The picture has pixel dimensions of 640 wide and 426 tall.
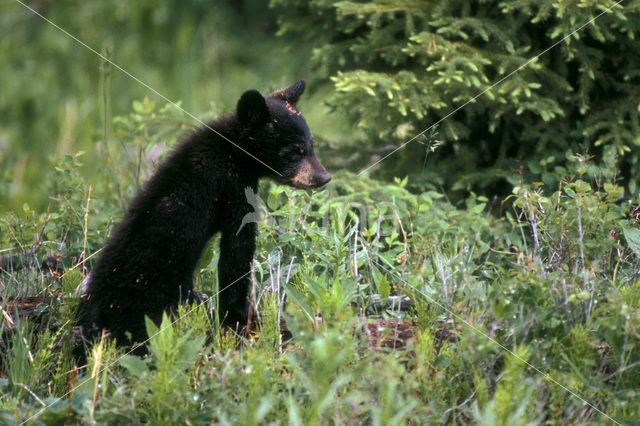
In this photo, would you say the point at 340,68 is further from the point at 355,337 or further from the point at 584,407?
the point at 584,407

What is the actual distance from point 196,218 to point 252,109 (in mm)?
672

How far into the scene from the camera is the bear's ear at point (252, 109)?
11.0 feet

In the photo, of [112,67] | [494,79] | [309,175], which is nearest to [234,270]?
[309,175]

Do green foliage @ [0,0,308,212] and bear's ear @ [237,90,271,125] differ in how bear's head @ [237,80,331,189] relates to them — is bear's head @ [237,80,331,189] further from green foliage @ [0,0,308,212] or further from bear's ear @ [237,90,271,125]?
green foliage @ [0,0,308,212]

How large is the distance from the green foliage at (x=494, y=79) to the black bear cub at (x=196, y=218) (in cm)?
90

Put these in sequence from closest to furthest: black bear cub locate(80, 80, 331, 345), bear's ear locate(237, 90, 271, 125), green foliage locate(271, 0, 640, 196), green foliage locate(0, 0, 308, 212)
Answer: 1. black bear cub locate(80, 80, 331, 345)
2. bear's ear locate(237, 90, 271, 125)
3. green foliage locate(271, 0, 640, 196)
4. green foliage locate(0, 0, 308, 212)

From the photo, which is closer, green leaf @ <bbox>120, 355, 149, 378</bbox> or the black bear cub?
green leaf @ <bbox>120, 355, 149, 378</bbox>

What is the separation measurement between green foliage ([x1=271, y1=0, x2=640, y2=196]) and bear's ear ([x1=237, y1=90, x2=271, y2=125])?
896mm

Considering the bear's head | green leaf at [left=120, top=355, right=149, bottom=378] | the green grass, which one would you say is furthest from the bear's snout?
green leaf at [left=120, top=355, right=149, bottom=378]

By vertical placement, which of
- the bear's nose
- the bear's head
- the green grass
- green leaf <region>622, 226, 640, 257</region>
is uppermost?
the bear's head

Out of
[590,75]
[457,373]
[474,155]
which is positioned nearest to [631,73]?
[590,75]

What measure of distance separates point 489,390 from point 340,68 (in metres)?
3.31

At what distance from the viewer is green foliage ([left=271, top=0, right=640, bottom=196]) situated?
4.22m

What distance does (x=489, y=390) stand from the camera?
245cm
